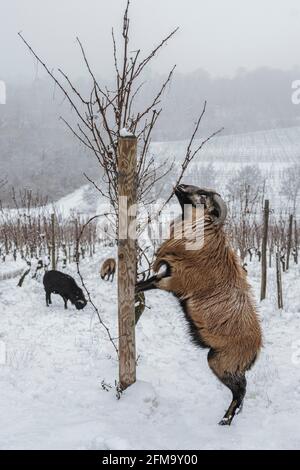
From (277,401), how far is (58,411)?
8.22 ft

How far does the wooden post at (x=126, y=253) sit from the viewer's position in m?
3.76

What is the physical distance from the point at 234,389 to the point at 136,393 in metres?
1.00

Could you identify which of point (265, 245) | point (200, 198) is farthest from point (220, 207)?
point (265, 245)

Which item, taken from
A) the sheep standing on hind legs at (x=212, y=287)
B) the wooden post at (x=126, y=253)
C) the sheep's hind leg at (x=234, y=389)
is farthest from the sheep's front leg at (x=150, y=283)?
the sheep's hind leg at (x=234, y=389)

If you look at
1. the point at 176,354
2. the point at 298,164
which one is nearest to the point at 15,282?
the point at 176,354

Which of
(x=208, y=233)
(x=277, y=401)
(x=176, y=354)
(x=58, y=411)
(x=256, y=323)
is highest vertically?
(x=208, y=233)

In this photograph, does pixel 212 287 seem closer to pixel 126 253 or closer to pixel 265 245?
pixel 126 253

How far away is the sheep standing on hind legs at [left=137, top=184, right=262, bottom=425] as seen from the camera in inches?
136

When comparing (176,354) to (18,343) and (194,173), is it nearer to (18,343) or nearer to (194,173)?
(18,343)

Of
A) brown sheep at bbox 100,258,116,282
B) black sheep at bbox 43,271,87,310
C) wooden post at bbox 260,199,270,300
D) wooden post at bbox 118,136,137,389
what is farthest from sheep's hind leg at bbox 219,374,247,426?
brown sheep at bbox 100,258,116,282

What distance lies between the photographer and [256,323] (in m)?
3.71

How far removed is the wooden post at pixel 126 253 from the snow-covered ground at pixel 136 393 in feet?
1.10

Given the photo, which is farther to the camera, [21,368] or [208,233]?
[21,368]

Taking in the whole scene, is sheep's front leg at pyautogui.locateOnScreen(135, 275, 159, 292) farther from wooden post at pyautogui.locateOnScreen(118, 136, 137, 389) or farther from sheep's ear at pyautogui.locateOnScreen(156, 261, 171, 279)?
wooden post at pyautogui.locateOnScreen(118, 136, 137, 389)
